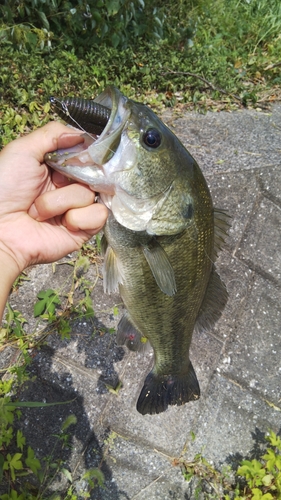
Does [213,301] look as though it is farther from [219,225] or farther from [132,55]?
[132,55]

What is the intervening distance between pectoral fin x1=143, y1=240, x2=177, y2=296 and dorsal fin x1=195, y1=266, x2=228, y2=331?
1.30 feet

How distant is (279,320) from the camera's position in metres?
3.32

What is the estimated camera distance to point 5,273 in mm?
1758

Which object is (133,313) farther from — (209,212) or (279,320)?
(279,320)

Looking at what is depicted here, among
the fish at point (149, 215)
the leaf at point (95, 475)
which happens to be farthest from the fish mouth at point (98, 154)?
the leaf at point (95, 475)

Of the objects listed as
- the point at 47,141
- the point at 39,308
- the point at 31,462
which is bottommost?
the point at 31,462

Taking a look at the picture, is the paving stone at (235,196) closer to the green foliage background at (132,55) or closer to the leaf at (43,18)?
the green foliage background at (132,55)

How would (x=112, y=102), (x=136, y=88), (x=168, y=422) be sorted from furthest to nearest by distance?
(x=136, y=88)
(x=168, y=422)
(x=112, y=102)

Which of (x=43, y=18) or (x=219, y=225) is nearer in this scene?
Result: (x=219, y=225)

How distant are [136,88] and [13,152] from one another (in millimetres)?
3028

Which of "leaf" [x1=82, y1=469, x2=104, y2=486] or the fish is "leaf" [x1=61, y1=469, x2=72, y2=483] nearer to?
"leaf" [x1=82, y1=469, x2=104, y2=486]

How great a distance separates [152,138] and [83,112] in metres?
0.30

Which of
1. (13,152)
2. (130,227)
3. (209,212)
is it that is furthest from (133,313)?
(13,152)

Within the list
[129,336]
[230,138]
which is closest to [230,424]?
[129,336]
